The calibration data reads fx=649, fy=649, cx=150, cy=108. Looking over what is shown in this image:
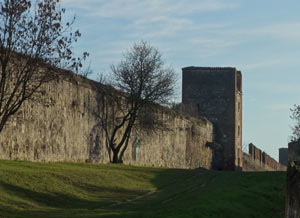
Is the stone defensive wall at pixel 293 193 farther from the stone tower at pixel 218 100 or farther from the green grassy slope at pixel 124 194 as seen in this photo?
the stone tower at pixel 218 100

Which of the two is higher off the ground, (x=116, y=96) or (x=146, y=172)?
(x=116, y=96)

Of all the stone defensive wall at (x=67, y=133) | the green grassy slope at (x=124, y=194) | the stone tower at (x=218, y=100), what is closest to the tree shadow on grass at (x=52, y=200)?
the green grassy slope at (x=124, y=194)

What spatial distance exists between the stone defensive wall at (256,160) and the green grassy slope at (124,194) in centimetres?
3614

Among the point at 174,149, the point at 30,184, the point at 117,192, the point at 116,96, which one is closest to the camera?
the point at 30,184

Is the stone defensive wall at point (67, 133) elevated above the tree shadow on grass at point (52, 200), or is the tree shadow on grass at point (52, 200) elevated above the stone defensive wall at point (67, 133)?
the stone defensive wall at point (67, 133)

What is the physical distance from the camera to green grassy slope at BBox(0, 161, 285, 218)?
1577 centimetres

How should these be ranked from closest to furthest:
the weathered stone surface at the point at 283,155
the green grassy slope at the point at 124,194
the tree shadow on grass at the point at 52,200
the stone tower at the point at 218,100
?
the green grassy slope at the point at 124,194
the tree shadow on grass at the point at 52,200
the stone tower at the point at 218,100
the weathered stone surface at the point at 283,155

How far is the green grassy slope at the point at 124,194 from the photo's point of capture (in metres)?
15.8

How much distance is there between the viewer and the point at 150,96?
113 feet

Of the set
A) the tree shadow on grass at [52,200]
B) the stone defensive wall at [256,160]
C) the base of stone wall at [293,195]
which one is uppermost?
the stone defensive wall at [256,160]

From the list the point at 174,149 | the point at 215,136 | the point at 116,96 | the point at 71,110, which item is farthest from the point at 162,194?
the point at 215,136

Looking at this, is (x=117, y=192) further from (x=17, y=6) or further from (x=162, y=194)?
(x=17, y=6)

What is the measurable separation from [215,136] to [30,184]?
131 feet

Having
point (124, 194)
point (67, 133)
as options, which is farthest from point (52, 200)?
point (67, 133)
